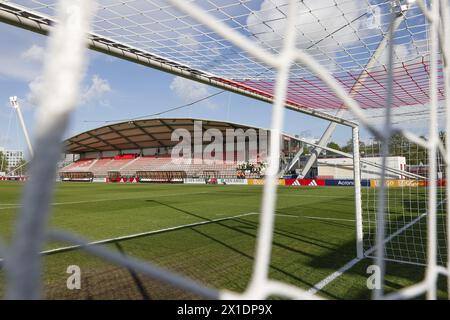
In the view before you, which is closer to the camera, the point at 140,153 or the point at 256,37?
the point at 256,37

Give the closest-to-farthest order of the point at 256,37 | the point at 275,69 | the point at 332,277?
1. the point at 275,69
2. the point at 332,277
3. the point at 256,37

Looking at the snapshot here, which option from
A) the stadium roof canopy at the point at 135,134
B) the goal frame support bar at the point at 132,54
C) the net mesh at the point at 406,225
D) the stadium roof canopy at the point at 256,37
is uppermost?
the stadium roof canopy at the point at 135,134

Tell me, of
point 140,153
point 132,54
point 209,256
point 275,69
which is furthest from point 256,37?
point 140,153

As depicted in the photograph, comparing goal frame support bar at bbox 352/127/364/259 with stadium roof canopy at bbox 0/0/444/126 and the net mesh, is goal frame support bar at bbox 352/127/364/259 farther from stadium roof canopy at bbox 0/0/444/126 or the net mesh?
stadium roof canopy at bbox 0/0/444/126

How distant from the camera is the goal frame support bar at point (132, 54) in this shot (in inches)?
109

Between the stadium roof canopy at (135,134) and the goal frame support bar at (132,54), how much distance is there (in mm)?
36346

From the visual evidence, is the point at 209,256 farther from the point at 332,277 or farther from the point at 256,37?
the point at 256,37

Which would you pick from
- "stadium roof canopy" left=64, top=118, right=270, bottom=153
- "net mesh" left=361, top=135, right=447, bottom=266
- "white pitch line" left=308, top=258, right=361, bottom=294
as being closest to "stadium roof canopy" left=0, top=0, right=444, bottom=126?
"net mesh" left=361, top=135, right=447, bottom=266

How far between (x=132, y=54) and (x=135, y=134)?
48499 millimetres

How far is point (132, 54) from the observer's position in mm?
3742

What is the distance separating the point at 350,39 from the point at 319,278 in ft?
10.7

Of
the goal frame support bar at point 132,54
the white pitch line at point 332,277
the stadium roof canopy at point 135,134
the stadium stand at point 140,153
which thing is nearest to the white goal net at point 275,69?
the goal frame support bar at point 132,54

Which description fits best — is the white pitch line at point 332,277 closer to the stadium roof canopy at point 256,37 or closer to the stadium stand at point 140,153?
the stadium roof canopy at point 256,37
